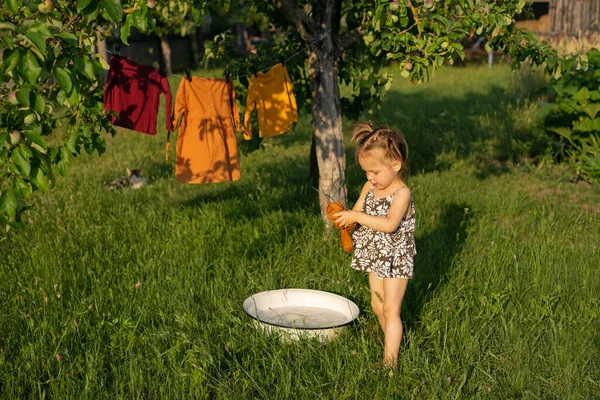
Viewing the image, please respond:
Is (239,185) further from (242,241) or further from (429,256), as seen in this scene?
(429,256)

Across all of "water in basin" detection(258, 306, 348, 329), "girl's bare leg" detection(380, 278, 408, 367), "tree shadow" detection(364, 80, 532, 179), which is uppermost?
"girl's bare leg" detection(380, 278, 408, 367)

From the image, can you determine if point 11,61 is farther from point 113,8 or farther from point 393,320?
point 393,320

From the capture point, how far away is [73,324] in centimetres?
444

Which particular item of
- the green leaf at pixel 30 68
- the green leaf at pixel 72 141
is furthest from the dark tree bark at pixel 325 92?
the green leaf at pixel 30 68

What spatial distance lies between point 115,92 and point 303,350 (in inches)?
103

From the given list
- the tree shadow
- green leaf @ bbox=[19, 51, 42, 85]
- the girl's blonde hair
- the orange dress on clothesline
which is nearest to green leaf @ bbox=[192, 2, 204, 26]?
the orange dress on clothesline

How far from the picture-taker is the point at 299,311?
4820 millimetres

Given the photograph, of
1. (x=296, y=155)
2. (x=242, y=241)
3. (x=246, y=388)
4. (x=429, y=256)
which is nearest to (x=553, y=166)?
(x=296, y=155)

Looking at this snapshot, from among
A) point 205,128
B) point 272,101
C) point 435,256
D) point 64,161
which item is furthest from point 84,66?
point 435,256

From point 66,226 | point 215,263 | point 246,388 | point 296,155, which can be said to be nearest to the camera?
point 246,388

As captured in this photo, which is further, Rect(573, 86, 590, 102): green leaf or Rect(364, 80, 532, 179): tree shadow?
Rect(364, 80, 532, 179): tree shadow

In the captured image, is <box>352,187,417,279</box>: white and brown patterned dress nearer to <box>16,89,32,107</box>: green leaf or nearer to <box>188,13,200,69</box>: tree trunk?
<box>16,89,32,107</box>: green leaf

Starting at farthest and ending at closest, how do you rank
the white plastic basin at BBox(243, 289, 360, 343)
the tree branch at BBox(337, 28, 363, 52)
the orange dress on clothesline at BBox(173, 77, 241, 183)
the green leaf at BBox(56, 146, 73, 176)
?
the tree branch at BBox(337, 28, 363, 52) → the orange dress on clothesline at BBox(173, 77, 241, 183) → the white plastic basin at BBox(243, 289, 360, 343) → the green leaf at BBox(56, 146, 73, 176)

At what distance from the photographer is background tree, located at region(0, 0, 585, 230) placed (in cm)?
293
